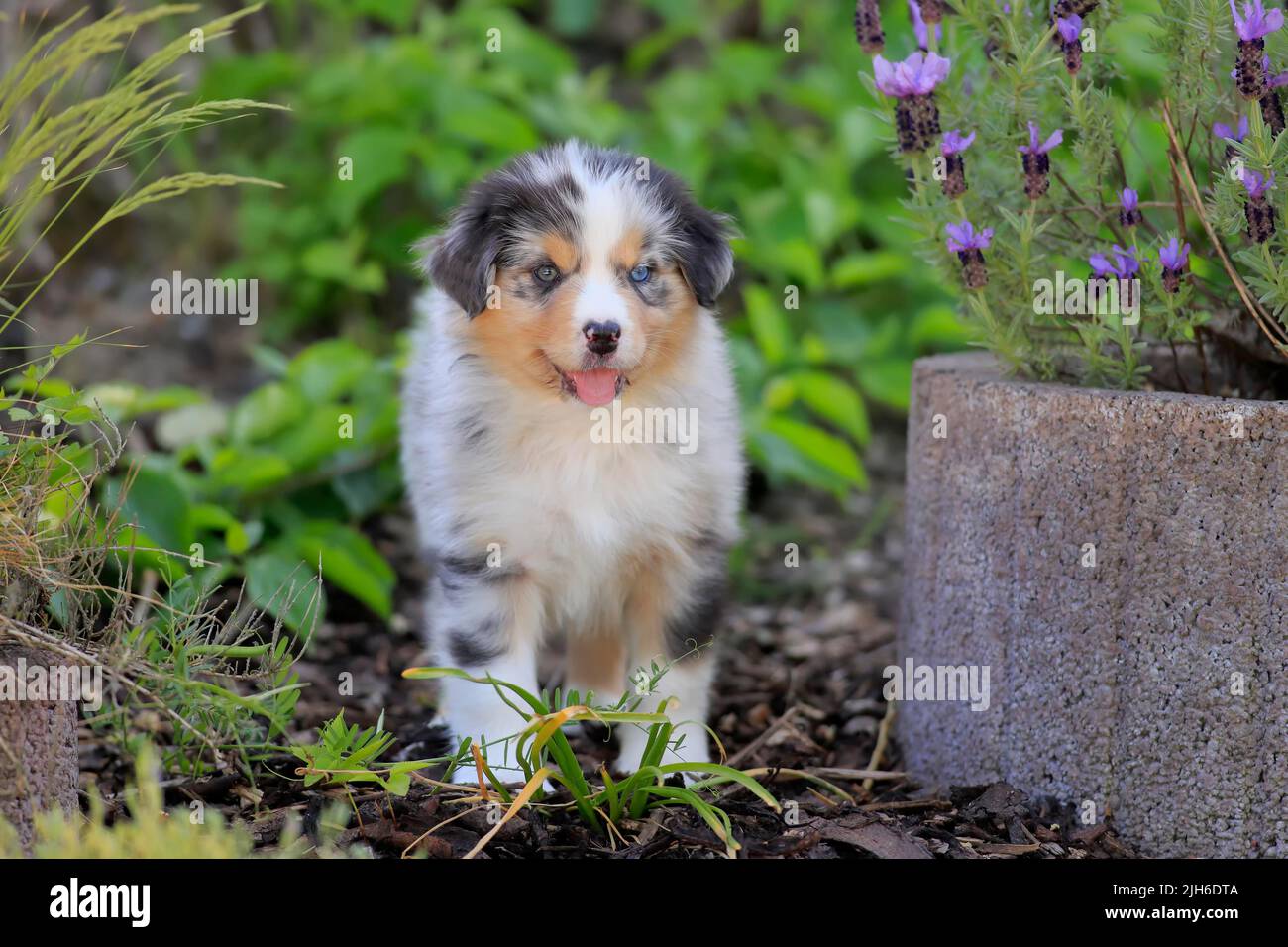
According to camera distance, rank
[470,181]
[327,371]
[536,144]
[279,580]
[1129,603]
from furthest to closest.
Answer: [536,144] < [470,181] < [327,371] < [279,580] < [1129,603]

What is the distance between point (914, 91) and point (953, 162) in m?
0.21

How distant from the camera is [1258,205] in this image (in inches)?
127

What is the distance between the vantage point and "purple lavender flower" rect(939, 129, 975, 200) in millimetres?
3465

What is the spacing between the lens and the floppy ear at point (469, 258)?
3621mm

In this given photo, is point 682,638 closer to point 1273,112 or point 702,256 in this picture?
point 702,256

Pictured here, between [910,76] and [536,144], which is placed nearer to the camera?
[910,76]

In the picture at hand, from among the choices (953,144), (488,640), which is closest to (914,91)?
(953,144)

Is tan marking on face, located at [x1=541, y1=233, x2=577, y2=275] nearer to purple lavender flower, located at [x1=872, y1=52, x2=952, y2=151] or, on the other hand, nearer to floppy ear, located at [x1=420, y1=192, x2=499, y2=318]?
floppy ear, located at [x1=420, y1=192, x2=499, y2=318]

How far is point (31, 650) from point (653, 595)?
1.63 metres

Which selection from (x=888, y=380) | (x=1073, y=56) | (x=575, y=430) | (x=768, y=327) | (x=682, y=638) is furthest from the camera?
(x=888, y=380)
